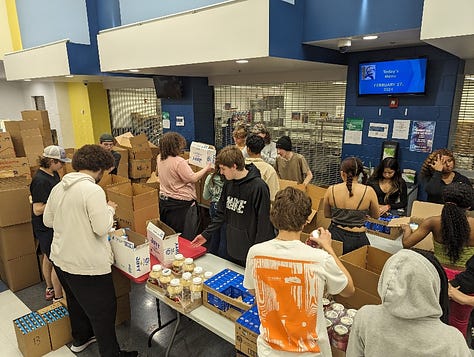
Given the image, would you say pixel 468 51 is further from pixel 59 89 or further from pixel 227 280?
pixel 59 89

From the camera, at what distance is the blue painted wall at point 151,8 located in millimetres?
4711

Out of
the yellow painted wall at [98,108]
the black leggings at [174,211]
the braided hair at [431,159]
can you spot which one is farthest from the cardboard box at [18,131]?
the braided hair at [431,159]

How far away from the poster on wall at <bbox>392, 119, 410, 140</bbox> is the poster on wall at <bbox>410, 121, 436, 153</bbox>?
7 centimetres

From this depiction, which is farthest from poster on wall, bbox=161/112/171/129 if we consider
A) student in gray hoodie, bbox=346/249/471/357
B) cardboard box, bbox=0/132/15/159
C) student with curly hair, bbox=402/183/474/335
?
student in gray hoodie, bbox=346/249/471/357

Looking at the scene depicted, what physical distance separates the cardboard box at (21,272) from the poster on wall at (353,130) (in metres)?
4.09

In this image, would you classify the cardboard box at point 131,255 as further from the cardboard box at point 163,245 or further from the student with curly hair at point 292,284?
the student with curly hair at point 292,284

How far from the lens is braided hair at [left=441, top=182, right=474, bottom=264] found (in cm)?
200

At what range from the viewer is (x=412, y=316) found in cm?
112

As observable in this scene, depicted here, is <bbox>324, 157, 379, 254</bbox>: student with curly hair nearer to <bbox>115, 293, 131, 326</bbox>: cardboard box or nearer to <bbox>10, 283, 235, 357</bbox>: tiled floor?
<bbox>10, 283, 235, 357</bbox>: tiled floor

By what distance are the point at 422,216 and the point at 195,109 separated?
4.52 metres

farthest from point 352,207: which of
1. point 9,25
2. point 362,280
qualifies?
point 9,25

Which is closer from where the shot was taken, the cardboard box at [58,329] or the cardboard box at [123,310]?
the cardboard box at [58,329]

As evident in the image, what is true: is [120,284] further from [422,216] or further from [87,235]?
[422,216]

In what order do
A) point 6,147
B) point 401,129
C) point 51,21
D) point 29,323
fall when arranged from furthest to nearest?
point 51,21 < point 6,147 < point 401,129 < point 29,323
